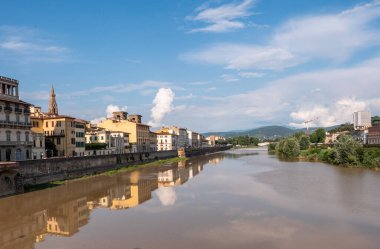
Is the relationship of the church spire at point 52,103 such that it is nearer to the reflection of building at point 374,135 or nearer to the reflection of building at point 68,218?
the reflection of building at point 68,218

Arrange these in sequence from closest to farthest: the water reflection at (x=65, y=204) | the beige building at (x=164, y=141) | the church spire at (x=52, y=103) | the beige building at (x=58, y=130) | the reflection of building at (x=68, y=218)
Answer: the water reflection at (x=65, y=204), the reflection of building at (x=68, y=218), the beige building at (x=58, y=130), the church spire at (x=52, y=103), the beige building at (x=164, y=141)

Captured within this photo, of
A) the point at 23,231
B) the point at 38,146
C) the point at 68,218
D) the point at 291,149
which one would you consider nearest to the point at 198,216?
the point at 68,218

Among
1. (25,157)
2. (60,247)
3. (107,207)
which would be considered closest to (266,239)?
(60,247)

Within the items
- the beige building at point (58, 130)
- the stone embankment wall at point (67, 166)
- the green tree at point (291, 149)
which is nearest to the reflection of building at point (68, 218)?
the stone embankment wall at point (67, 166)

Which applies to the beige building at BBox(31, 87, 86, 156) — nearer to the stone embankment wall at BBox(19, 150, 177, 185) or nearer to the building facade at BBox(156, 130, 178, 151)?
the stone embankment wall at BBox(19, 150, 177, 185)

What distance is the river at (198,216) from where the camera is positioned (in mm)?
22094

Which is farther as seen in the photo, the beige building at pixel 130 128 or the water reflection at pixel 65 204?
the beige building at pixel 130 128

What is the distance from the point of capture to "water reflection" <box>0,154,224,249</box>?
25.1 metres

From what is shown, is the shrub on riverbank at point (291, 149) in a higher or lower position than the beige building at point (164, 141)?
lower

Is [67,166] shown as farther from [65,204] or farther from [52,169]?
[65,204]

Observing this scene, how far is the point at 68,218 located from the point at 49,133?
37374mm

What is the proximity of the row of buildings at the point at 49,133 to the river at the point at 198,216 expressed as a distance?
9.88 meters

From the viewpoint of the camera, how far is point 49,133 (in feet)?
208

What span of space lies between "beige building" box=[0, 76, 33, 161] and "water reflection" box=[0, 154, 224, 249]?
26.1ft
